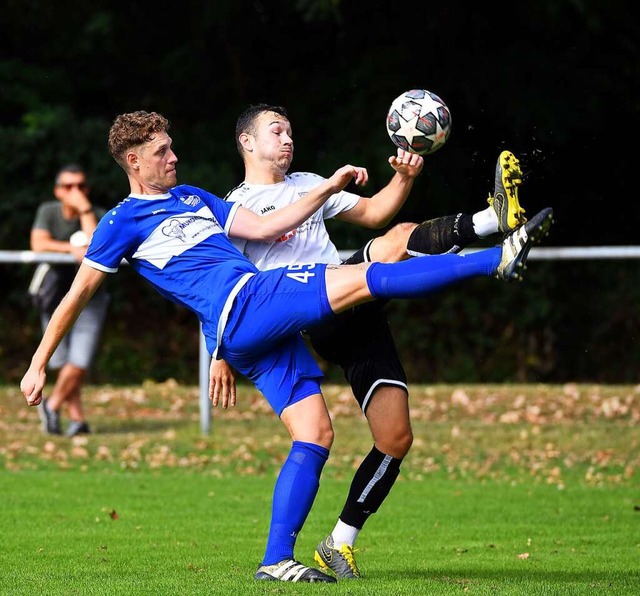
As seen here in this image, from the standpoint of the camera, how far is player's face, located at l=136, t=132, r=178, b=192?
5938 mm

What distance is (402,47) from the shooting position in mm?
17656

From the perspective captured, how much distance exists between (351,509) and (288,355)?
98cm

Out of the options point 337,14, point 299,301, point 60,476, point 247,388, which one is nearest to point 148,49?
point 337,14

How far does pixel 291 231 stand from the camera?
639 centimetres

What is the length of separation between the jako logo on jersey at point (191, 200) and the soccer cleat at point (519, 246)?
1498 mm

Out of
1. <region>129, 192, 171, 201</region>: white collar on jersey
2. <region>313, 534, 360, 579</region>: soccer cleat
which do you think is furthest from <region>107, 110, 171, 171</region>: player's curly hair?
<region>313, 534, 360, 579</region>: soccer cleat

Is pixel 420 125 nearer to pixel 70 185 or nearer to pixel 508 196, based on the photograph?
pixel 508 196

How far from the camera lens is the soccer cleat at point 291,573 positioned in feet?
18.5

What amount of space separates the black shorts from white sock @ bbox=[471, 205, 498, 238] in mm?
665

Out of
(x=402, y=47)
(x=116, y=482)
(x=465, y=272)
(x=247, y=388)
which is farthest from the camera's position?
(x=402, y=47)

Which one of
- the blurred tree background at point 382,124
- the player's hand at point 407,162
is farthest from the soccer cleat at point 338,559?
the blurred tree background at point 382,124

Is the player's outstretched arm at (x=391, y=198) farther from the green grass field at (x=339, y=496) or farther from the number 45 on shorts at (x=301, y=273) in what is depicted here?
the green grass field at (x=339, y=496)

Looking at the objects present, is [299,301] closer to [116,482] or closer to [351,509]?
[351,509]

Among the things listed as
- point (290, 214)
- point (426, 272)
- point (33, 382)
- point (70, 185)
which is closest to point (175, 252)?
point (290, 214)
